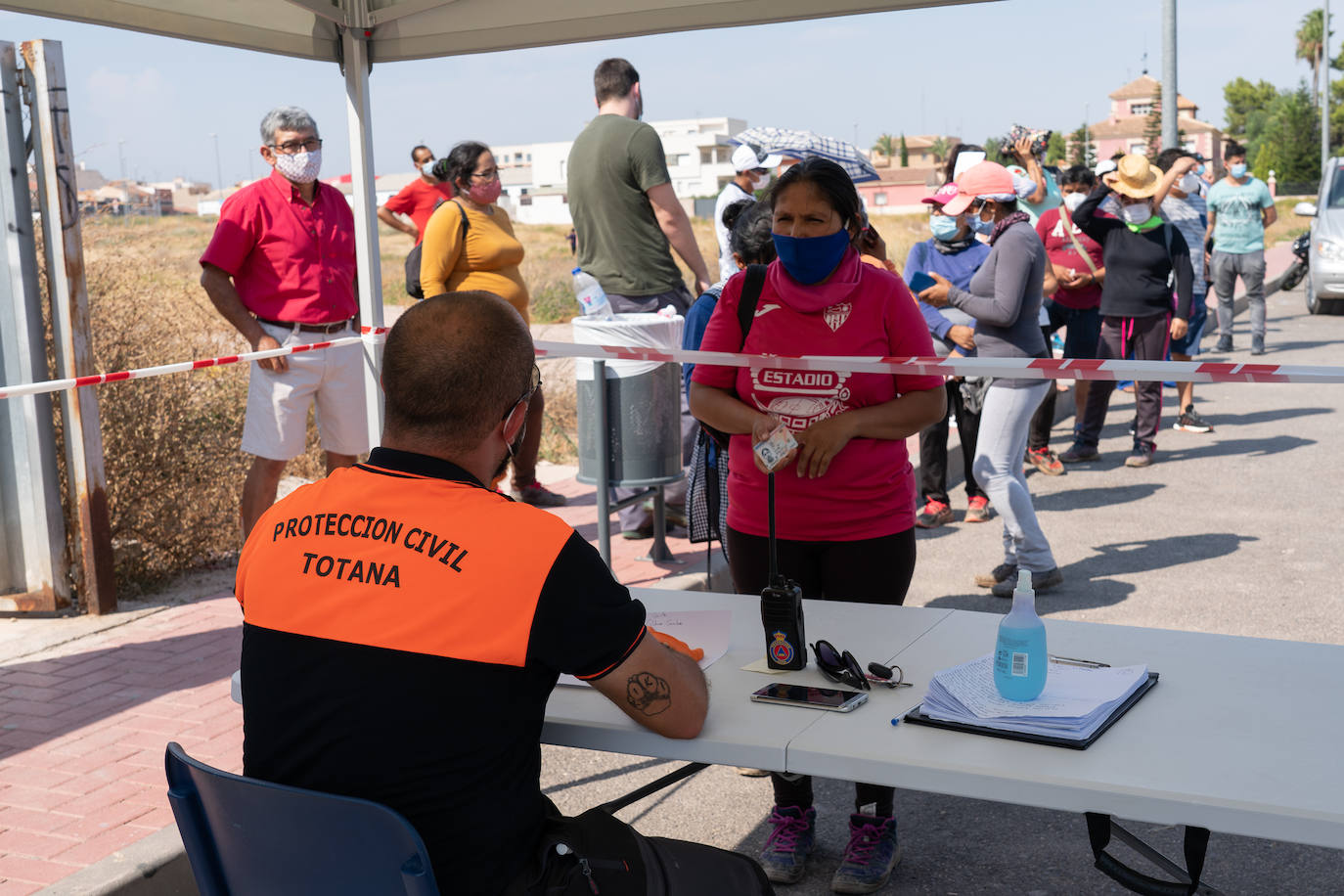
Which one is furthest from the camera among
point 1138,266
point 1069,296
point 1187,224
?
point 1187,224

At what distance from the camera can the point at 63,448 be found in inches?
235

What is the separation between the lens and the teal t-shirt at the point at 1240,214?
46.1 ft

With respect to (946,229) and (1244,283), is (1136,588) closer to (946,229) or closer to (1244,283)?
(946,229)

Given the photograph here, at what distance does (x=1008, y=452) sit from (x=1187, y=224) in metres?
6.41

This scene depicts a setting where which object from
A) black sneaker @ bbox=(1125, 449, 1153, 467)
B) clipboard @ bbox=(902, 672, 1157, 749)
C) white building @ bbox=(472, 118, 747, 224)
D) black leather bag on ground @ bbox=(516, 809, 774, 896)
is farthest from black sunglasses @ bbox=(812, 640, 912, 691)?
white building @ bbox=(472, 118, 747, 224)

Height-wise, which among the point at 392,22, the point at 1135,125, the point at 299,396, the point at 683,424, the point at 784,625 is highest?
the point at 1135,125

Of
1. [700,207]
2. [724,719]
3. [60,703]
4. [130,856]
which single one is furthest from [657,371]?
[700,207]

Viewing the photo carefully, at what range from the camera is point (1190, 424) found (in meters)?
10.8

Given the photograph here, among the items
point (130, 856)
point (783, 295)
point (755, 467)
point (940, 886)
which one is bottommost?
point (940, 886)

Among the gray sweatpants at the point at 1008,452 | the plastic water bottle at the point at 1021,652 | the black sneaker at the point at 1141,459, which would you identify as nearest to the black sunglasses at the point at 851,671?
the plastic water bottle at the point at 1021,652

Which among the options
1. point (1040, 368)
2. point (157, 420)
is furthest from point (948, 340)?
point (157, 420)

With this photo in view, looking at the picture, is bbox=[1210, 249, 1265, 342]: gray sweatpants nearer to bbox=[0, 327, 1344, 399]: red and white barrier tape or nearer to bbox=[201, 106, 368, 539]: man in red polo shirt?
bbox=[201, 106, 368, 539]: man in red polo shirt

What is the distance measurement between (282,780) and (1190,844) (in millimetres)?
1572

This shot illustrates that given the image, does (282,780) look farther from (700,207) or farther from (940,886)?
(700,207)
